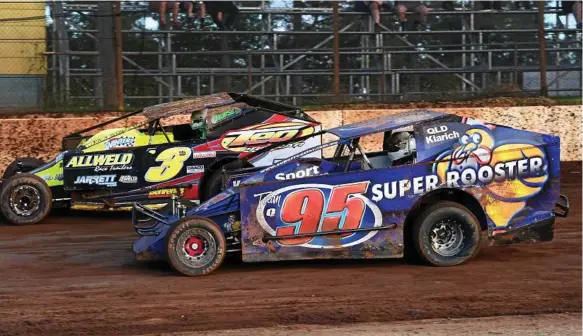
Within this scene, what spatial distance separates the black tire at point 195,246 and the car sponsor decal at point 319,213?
451 millimetres

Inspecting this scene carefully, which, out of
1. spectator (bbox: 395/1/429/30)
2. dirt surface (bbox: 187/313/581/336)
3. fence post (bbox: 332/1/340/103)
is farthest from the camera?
spectator (bbox: 395/1/429/30)

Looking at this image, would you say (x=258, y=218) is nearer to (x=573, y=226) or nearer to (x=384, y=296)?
(x=384, y=296)

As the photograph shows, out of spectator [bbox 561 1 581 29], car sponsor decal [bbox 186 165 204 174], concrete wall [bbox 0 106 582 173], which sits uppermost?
spectator [bbox 561 1 581 29]

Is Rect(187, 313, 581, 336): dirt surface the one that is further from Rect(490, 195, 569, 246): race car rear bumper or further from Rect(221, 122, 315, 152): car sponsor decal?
Rect(221, 122, 315, 152): car sponsor decal

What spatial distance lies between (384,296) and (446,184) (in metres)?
1.53

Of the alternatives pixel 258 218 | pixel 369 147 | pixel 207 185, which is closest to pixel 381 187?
pixel 258 218

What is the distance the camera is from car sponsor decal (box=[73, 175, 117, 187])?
35.9 ft

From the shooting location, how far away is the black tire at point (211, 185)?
10469 mm

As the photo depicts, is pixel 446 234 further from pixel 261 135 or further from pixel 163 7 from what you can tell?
pixel 163 7

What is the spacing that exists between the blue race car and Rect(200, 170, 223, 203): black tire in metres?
2.26

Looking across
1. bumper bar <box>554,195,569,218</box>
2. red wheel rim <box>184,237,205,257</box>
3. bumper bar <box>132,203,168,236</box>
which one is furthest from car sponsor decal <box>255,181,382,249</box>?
bumper bar <box>554,195,569,218</box>

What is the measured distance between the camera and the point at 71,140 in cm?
1199

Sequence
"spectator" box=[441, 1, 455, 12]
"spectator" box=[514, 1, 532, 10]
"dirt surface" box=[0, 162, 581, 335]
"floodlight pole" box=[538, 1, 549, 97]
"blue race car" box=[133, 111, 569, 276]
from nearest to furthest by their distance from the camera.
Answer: "dirt surface" box=[0, 162, 581, 335], "blue race car" box=[133, 111, 569, 276], "floodlight pole" box=[538, 1, 549, 97], "spectator" box=[514, 1, 532, 10], "spectator" box=[441, 1, 455, 12]

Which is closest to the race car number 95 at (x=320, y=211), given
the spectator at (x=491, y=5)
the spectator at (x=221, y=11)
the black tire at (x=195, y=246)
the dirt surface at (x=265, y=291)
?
the dirt surface at (x=265, y=291)
